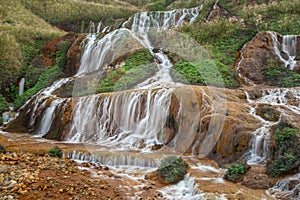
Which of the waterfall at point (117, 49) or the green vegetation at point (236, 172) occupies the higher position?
the waterfall at point (117, 49)

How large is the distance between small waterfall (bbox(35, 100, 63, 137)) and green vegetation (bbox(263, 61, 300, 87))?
8.84 meters

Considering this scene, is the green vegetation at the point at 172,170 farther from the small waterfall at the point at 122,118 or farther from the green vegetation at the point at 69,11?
the green vegetation at the point at 69,11

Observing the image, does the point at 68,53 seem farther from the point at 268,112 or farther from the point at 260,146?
the point at 260,146

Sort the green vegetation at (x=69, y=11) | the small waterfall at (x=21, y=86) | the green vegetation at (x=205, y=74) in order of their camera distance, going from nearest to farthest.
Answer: the green vegetation at (x=205, y=74)
the small waterfall at (x=21, y=86)
the green vegetation at (x=69, y=11)

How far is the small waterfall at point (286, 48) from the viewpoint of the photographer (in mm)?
14859

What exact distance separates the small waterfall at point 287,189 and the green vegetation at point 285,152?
0.91 ft

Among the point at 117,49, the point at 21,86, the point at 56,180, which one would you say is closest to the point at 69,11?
the point at 21,86

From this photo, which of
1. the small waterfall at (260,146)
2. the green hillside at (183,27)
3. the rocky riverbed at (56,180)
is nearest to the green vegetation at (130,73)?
the green hillside at (183,27)

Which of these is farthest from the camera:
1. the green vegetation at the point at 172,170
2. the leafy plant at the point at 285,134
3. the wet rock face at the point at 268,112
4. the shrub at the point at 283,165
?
the wet rock face at the point at 268,112

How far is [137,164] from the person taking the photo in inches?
344

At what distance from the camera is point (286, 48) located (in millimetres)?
15297

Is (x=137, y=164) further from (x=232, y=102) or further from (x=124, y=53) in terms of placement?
(x=124, y=53)

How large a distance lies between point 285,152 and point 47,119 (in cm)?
933

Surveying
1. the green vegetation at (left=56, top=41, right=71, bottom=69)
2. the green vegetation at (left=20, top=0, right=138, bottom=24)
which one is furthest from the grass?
the green vegetation at (left=20, top=0, right=138, bottom=24)
